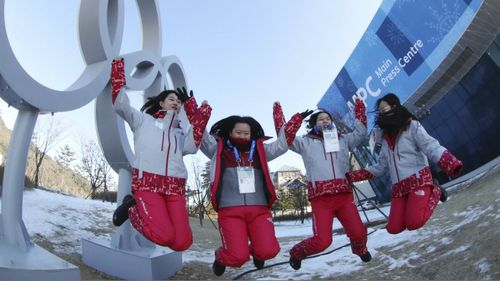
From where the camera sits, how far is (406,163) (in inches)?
189

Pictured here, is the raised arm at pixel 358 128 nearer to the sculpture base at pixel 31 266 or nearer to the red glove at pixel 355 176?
the red glove at pixel 355 176

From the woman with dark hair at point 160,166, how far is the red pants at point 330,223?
147 centimetres

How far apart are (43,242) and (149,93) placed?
166 inches

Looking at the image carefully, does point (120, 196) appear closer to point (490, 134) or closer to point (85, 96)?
point (85, 96)

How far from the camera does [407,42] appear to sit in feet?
78.4

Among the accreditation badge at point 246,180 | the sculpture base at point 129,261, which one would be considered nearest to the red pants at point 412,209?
the accreditation badge at point 246,180

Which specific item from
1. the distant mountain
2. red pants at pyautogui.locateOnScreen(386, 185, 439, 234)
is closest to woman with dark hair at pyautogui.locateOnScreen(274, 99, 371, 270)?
red pants at pyautogui.locateOnScreen(386, 185, 439, 234)

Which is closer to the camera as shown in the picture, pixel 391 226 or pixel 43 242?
pixel 391 226

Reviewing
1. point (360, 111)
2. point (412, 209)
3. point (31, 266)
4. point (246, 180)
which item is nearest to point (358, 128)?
point (360, 111)

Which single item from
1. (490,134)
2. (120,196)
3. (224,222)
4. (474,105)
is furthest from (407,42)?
(224,222)

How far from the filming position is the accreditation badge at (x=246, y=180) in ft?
14.1

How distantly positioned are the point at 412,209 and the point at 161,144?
2923 mm

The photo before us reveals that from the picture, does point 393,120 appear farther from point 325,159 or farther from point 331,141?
point 325,159

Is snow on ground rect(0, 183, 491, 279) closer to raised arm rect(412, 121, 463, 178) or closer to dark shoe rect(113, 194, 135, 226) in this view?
raised arm rect(412, 121, 463, 178)
